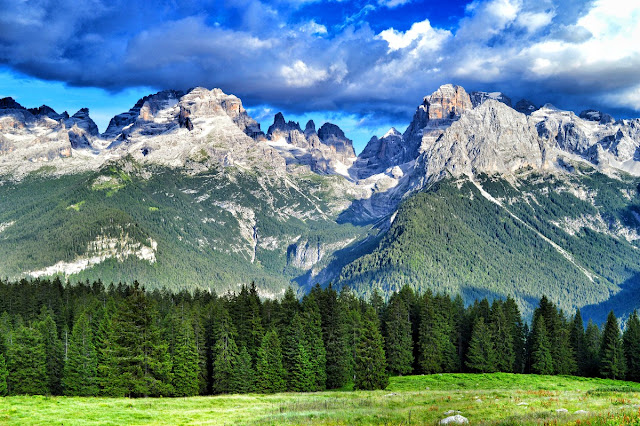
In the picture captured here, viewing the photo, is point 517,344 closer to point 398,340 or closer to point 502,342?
point 502,342

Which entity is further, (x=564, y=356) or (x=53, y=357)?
(x=564, y=356)

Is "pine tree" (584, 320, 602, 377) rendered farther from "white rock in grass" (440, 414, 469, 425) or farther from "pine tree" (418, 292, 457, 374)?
"white rock in grass" (440, 414, 469, 425)

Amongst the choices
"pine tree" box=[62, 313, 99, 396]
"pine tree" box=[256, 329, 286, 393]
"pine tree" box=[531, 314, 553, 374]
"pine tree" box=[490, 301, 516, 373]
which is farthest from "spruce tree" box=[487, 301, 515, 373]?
"pine tree" box=[62, 313, 99, 396]

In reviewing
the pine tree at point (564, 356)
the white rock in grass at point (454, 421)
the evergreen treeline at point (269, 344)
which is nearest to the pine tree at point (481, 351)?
the evergreen treeline at point (269, 344)

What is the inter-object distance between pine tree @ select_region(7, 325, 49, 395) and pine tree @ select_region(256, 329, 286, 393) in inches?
1213

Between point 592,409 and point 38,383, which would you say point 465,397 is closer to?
point 592,409

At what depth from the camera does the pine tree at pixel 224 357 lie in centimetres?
8975

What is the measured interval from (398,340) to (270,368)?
Result: 101 feet

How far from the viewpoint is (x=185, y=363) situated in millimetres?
87500

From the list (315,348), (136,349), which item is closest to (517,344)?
(315,348)

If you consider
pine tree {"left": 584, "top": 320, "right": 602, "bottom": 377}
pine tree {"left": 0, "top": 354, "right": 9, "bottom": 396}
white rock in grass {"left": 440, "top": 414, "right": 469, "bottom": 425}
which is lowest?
pine tree {"left": 584, "top": 320, "right": 602, "bottom": 377}

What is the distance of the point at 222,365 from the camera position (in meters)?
90.4

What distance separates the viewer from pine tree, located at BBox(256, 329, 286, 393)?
290 feet

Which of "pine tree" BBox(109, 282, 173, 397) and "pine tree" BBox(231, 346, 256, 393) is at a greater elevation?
"pine tree" BBox(109, 282, 173, 397)
